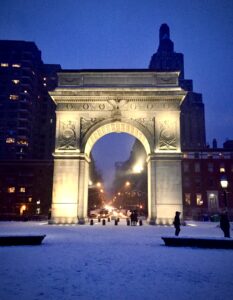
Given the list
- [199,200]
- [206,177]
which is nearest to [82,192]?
[199,200]

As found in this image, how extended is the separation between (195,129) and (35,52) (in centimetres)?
5908

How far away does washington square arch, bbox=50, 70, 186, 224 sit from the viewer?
28.6 m

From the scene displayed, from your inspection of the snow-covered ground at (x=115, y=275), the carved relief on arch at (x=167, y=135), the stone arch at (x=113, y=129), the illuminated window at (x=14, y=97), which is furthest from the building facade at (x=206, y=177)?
the snow-covered ground at (x=115, y=275)

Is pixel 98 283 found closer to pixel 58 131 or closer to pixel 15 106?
pixel 58 131

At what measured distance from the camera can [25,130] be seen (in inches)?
2913

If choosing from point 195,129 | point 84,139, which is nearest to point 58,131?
point 84,139

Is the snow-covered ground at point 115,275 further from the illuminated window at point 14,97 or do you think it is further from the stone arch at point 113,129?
the illuminated window at point 14,97

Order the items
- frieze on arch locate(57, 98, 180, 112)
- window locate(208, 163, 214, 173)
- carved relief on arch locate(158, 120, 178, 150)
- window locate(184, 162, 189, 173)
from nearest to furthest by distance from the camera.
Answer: carved relief on arch locate(158, 120, 178, 150) < frieze on arch locate(57, 98, 180, 112) < window locate(208, 163, 214, 173) < window locate(184, 162, 189, 173)

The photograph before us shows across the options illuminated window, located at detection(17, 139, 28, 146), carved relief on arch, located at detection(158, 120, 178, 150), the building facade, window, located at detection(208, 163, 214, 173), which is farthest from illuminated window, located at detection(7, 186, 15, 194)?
carved relief on arch, located at detection(158, 120, 178, 150)

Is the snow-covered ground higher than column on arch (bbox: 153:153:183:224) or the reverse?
the reverse

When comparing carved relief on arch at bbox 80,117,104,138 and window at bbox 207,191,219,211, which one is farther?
window at bbox 207,191,219,211

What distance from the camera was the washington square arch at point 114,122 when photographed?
28.6m

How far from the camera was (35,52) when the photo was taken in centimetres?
8281

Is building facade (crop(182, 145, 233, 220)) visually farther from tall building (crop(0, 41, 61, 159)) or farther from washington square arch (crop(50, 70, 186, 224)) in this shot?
tall building (crop(0, 41, 61, 159))
